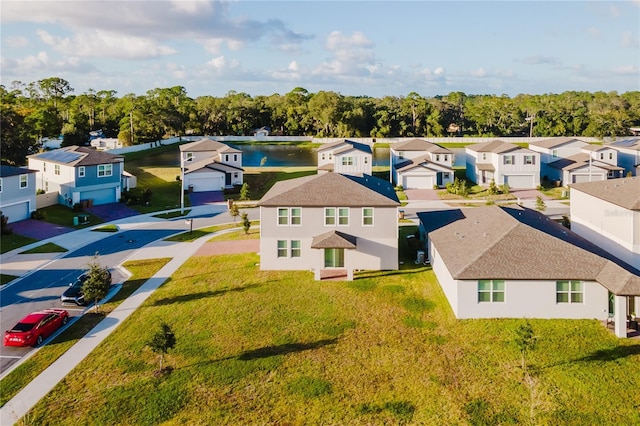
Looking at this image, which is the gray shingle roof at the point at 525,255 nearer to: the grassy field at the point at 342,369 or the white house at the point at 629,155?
the grassy field at the point at 342,369

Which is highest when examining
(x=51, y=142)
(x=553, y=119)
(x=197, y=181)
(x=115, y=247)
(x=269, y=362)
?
(x=553, y=119)

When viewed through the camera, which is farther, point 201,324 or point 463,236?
point 463,236

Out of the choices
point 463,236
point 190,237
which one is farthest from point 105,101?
point 463,236

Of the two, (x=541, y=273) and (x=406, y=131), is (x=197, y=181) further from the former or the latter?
(x=406, y=131)

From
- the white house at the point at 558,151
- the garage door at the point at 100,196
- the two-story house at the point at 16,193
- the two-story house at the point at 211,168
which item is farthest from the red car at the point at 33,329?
the white house at the point at 558,151

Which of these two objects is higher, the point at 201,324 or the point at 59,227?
the point at 59,227

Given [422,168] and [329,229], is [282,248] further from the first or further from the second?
[422,168]
